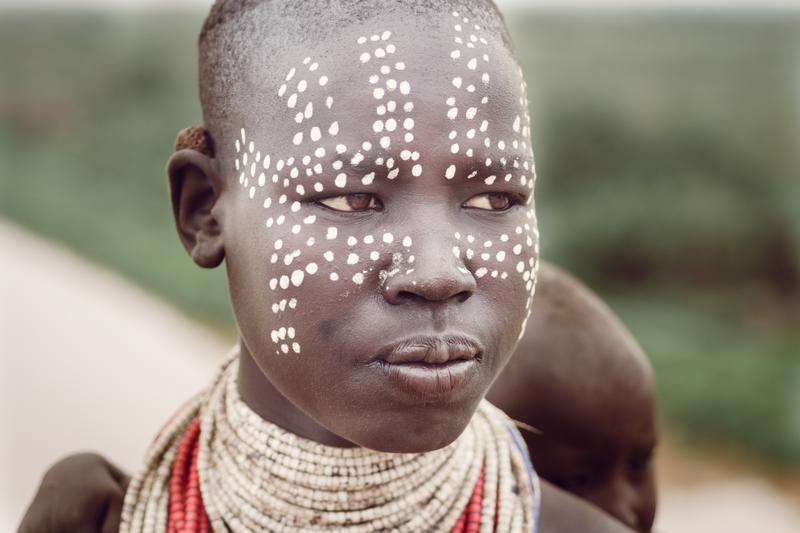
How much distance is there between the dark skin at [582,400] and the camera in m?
2.30

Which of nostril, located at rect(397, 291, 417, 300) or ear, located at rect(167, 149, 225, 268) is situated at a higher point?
ear, located at rect(167, 149, 225, 268)

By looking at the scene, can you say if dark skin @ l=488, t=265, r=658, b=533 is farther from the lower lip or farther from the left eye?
the lower lip

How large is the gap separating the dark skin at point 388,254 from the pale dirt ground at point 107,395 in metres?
2.92

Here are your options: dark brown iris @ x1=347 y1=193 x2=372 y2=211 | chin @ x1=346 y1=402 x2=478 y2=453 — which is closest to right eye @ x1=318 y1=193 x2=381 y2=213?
dark brown iris @ x1=347 y1=193 x2=372 y2=211

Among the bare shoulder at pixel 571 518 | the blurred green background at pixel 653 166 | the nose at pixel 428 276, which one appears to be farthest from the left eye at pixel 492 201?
the blurred green background at pixel 653 166

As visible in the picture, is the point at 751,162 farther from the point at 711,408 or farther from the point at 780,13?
the point at 711,408

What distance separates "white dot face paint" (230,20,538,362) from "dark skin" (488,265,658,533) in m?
0.68

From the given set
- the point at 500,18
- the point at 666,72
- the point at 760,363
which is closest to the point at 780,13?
the point at 666,72

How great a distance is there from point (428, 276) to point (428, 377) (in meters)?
0.17

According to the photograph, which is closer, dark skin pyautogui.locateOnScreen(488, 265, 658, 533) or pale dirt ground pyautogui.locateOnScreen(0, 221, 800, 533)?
dark skin pyautogui.locateOnScreen(488, 265, 658, 533)

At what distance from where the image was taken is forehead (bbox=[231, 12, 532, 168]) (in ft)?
5.21

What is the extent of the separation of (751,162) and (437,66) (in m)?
6.26

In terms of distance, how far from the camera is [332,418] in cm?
161

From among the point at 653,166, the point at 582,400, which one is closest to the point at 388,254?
the point at 582,400
